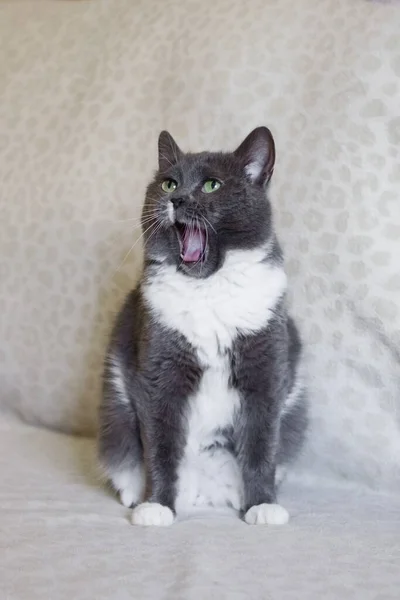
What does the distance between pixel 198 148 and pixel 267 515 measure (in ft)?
2.37

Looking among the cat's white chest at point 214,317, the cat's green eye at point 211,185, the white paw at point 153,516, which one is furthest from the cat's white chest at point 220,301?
the white paw at point 153,516

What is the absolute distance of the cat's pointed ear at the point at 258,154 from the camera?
1204 millimetres

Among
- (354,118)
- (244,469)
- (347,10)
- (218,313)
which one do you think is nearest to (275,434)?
(244,469)

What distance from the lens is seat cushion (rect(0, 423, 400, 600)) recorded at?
0.92 m

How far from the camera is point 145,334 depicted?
4.09 feet

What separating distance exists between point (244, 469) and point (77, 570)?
37 centimetres

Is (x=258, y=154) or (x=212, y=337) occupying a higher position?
(x=258, y=154)

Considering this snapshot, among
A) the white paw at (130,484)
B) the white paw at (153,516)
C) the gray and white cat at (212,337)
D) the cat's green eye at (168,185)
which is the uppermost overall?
the cat's green eye at (168,185)

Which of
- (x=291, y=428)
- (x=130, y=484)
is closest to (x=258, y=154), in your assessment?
(x=291, y=428)

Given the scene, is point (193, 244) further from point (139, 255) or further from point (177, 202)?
point (139, 255)

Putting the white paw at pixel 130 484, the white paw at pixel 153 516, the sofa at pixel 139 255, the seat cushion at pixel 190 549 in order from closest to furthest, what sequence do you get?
1. the seat cushion at pixel 190 549
2. the sofa at pixel 139 255
3. the white paw at pixel 153 516
4. the white paw at pixel 130 484

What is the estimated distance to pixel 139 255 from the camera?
1.57m

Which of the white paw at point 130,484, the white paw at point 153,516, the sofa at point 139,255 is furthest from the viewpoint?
the white paw at point 130,484

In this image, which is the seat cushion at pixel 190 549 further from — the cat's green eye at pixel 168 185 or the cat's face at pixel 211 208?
the cat's green eye at pixel 168 185
